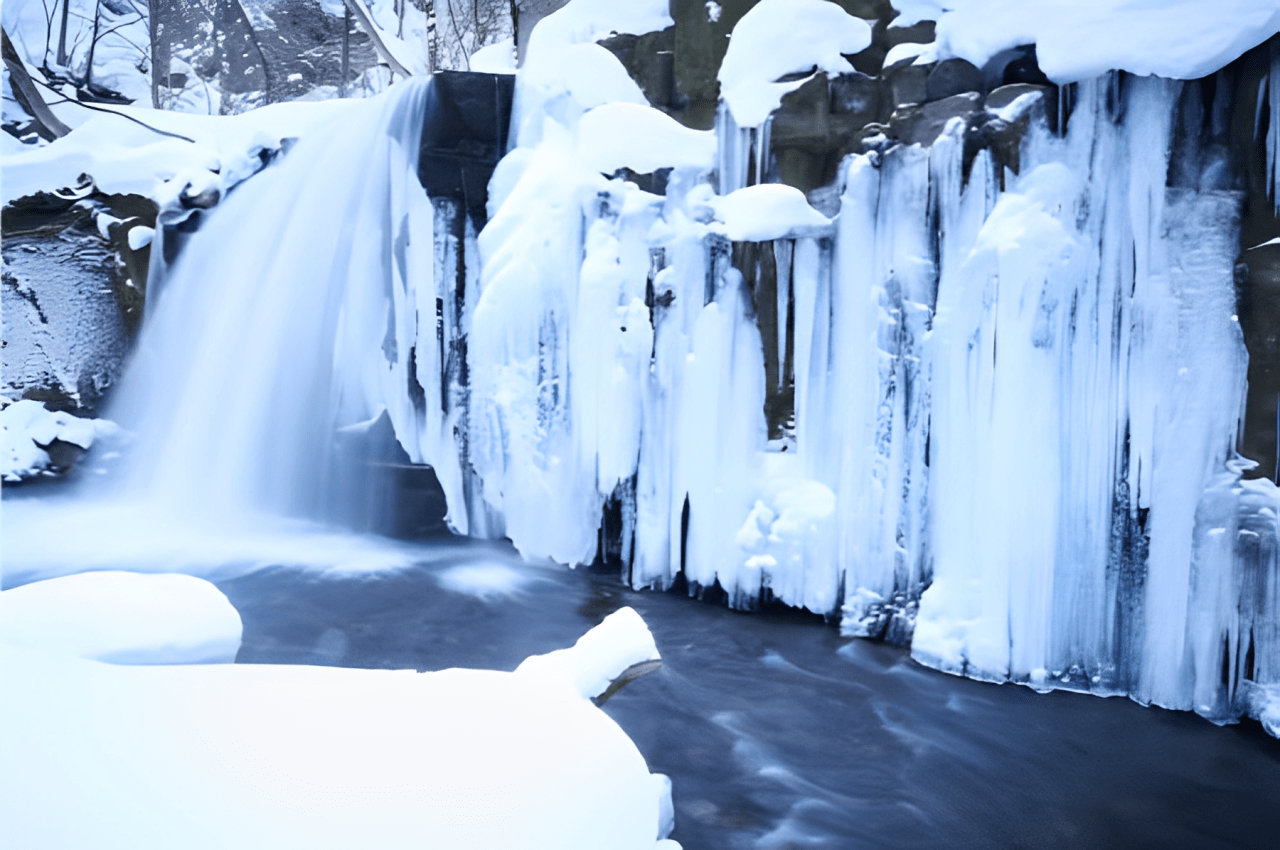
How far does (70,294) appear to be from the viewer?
6.02 meters

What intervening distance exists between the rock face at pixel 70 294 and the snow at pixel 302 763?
518cm

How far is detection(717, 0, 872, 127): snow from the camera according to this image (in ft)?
12.6

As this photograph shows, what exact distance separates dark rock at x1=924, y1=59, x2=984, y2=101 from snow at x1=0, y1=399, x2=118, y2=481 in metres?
6.15

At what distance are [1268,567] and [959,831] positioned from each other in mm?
1481

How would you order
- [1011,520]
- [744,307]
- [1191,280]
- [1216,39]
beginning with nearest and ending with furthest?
[1216,39] < [1191,280] < [1011,520] < [744,307]

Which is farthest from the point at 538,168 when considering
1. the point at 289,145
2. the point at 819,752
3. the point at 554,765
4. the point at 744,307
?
the point at 554,765

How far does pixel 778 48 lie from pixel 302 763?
3.73 metres

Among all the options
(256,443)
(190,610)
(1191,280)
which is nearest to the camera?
(190,610)

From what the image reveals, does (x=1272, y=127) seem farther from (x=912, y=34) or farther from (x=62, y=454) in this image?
(x=62, y=454)

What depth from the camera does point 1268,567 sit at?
2.84m

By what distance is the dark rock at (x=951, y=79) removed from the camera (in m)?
3.41

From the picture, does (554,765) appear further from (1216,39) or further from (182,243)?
(182,243)

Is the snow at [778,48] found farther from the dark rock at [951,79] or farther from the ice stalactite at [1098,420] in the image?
the ice stalactite at [1098,420]

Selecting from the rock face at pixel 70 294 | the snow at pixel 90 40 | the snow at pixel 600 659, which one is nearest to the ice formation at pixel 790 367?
the rock face at pixel 70 294
